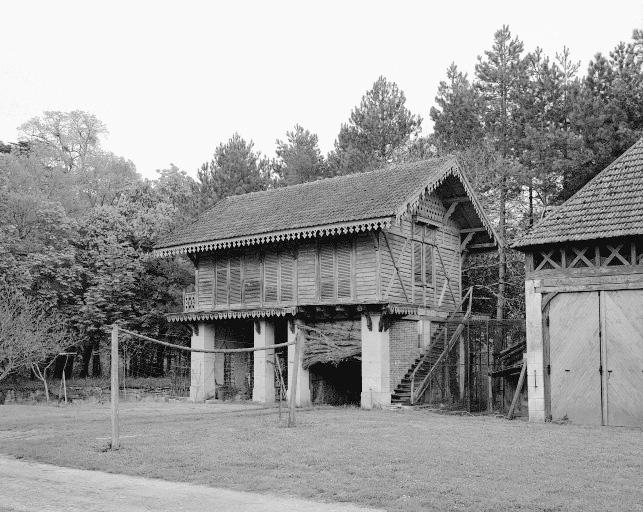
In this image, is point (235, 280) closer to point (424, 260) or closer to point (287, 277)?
point (287, 277)

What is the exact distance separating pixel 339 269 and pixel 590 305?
935 centimetres

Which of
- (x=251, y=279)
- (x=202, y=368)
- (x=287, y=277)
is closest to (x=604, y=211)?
(x=287, y=277)

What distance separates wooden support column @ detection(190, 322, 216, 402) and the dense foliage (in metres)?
7.31

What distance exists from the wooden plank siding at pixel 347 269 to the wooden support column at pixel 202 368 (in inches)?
42.5

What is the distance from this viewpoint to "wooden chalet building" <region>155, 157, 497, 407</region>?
2638 cm

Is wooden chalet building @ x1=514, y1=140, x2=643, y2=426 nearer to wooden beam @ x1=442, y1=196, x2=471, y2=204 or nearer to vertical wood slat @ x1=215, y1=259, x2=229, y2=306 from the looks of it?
wooden beam @ x1=442, y1=196, x2=471, y2=204

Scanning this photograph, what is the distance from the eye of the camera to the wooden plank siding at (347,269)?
26.9 metres

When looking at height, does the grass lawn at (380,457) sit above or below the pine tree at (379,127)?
below

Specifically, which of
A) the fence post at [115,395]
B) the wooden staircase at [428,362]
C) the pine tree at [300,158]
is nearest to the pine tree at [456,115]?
the pine tree at [300,158]

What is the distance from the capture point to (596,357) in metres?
20.1

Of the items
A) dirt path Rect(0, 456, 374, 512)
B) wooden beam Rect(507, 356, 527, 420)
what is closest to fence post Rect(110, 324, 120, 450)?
dirt path Rect(0, 456, 374, 512)

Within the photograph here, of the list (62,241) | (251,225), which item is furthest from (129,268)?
(251,225)

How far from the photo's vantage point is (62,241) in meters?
38.7

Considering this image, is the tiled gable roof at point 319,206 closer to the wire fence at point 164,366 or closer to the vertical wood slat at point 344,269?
the vertical wood slat at point 344,269
